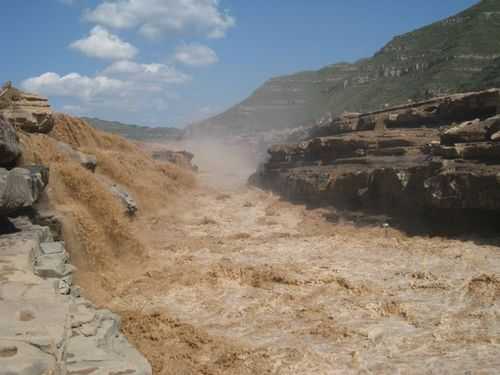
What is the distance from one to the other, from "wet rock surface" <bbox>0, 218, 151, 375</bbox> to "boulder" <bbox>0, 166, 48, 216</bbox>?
57 centimetres

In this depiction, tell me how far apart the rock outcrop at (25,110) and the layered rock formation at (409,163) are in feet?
30.3

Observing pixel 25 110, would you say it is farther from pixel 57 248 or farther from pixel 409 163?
pixel 409 163

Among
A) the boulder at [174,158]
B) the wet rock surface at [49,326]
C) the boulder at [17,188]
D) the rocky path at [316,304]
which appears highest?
the boulder at [17,188]

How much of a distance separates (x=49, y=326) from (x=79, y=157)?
35.5ft

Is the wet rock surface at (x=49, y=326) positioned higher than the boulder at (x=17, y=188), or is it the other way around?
the boulder at (x=17, y=188)

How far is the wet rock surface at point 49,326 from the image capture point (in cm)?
396

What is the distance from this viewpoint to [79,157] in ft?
48.3

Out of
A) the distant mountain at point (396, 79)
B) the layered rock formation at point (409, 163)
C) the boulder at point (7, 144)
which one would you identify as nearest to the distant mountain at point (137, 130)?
the distant mountain at point (396, 79)

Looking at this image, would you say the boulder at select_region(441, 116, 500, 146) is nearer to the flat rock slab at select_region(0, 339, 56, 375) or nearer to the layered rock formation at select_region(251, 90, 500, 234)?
the layered rock formation at select_region(251, 90, 500, 234)

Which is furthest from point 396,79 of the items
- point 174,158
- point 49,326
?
point 49,326

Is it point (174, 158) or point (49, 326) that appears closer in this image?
point (49, 326)

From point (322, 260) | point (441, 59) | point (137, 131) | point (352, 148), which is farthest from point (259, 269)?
point (137, 131)

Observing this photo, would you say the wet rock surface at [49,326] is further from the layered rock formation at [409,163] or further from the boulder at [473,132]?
the boulder at [473,132]

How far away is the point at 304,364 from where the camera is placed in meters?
5.91
